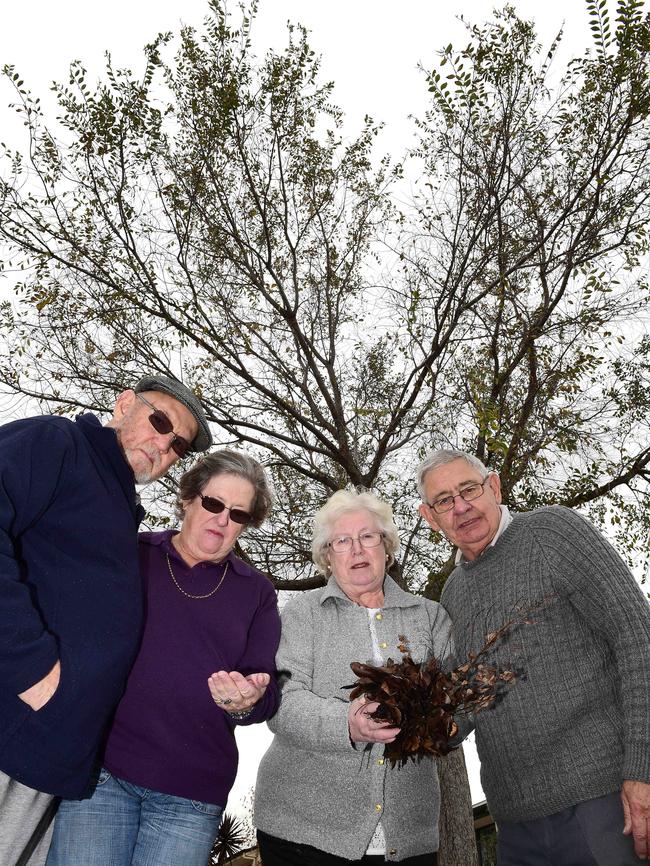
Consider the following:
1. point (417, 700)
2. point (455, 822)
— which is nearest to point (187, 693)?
point (417, 700)

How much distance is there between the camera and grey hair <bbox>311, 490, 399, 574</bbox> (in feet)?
11.6

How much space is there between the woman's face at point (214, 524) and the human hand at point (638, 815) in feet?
6.59

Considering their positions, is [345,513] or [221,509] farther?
[345,513]

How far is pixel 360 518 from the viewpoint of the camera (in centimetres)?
347

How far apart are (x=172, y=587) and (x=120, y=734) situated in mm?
649

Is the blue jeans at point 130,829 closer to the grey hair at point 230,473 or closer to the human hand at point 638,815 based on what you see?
the grey hair at point 230,473

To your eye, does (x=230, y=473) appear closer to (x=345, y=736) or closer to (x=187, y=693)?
(x=187, y=693)

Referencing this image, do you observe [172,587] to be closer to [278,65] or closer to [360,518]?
[360,518]

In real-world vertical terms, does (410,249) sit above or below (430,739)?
above

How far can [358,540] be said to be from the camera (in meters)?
3.43

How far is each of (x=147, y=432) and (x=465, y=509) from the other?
1.71 metres

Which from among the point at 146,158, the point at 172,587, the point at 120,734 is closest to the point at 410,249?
the point at 146,158

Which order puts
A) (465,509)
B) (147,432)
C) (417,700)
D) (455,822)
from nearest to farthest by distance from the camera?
1. (417,700)
2. (147,432)
3. (465,509)
4. (455,822)

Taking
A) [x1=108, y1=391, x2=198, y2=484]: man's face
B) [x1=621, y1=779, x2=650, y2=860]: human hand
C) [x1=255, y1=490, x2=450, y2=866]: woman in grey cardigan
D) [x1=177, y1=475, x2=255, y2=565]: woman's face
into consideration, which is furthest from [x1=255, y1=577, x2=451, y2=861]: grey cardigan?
[x1=108, y1=391, x2=198, y2=484]: man's face
